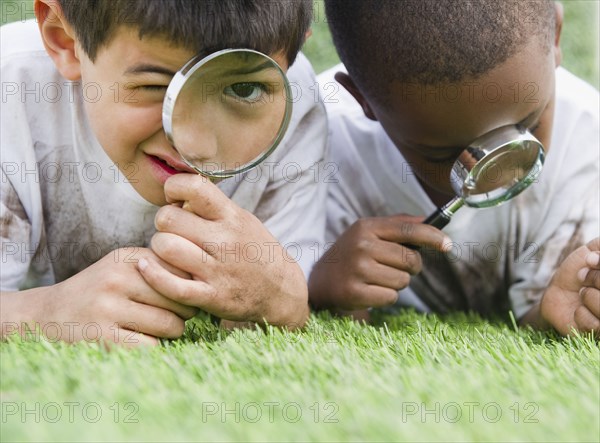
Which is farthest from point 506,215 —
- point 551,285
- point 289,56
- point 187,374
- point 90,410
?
point 90,410

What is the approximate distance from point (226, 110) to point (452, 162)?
0.81m

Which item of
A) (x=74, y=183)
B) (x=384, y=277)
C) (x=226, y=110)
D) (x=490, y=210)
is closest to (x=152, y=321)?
(x=226, y=110)

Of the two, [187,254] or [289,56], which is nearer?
[187,254]

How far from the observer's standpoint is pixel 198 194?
2.04 m

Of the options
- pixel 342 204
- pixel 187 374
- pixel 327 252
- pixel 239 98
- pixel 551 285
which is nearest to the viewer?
pixel 187 374

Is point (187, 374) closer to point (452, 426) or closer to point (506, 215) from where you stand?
point (452, 426)

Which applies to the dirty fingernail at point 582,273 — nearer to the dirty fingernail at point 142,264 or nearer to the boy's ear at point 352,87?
the boy's ear at point 352,87

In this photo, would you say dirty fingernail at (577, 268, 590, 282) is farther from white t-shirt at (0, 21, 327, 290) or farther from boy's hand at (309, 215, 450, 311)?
white t-shirt at (0, 21, 327, 290)

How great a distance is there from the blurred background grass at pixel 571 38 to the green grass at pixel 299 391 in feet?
10.4

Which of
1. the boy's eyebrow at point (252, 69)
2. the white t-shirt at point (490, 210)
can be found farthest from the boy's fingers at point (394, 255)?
the boy's eyebrow at point (252, 69)

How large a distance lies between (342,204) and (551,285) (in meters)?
0.84

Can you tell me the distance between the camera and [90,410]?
1.43 metres

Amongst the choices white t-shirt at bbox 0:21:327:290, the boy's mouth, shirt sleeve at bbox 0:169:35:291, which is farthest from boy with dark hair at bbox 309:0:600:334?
shirt sleeve at bbox 0:169:35:291

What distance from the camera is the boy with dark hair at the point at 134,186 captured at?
200cm
